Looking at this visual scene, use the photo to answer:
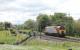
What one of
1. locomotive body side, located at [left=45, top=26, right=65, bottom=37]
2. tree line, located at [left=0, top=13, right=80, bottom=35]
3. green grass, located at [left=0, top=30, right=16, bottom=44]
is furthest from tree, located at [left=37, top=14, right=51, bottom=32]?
green grass, located at [left=0, top=30, right=16, bottom=44]

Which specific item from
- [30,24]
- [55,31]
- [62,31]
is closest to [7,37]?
[30,24]

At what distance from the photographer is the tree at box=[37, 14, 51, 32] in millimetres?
5430

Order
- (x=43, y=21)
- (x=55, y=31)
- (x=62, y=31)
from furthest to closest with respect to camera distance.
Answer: (x=55, y=31) → (x=62, y=31) → (x=43, y=21)

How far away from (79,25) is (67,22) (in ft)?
1.19

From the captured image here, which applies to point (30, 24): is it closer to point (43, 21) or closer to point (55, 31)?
point (43, 21)

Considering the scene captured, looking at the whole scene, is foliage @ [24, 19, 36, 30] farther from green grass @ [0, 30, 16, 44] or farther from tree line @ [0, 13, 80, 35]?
green grass @ [0, 30, 16, 44]

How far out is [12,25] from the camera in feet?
18.8

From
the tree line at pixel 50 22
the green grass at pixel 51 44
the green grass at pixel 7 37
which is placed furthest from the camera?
the green grass at pixel 7 37

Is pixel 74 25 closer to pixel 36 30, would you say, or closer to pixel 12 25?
pixel 36 30

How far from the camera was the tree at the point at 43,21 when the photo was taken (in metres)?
5.43

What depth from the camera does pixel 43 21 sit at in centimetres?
544

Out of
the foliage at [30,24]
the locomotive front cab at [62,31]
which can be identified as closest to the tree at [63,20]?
the locomotive front cab at [62,31]

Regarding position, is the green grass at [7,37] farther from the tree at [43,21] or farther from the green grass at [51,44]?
the tree at [43,21]

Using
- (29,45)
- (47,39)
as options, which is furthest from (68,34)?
(29,45)
